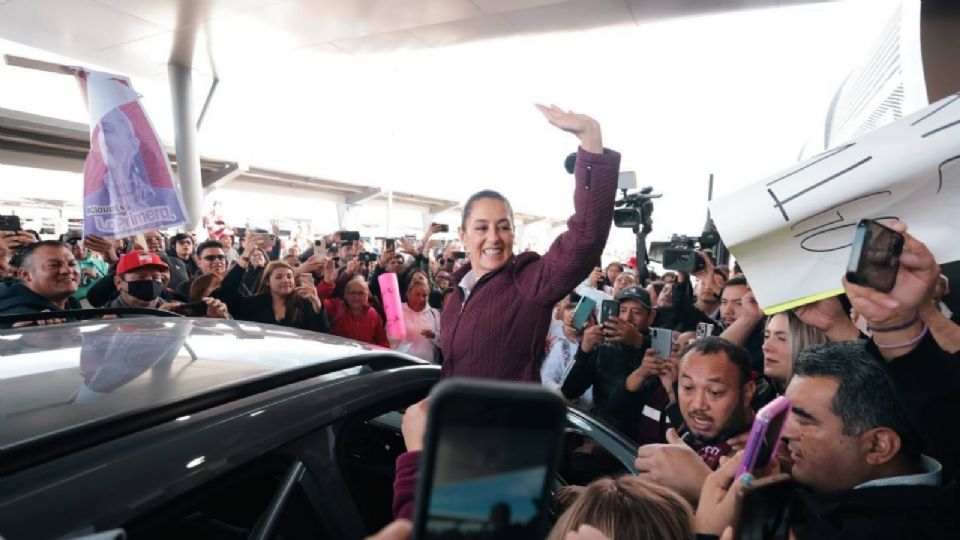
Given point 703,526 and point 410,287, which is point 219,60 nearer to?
point 410,287

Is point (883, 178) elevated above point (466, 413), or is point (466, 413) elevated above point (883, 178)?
point (883, 178)

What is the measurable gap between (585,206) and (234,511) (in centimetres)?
129

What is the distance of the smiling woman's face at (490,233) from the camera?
6.25 feet

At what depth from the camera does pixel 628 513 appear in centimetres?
94

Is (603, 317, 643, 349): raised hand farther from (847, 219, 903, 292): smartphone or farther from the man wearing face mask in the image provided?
A: the man wearing face mask

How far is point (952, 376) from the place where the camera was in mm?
1115

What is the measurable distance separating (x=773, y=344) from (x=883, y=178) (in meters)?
1.14

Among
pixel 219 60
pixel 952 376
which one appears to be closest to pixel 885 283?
pixel 952 376

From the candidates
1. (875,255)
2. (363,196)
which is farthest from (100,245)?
(363,196)

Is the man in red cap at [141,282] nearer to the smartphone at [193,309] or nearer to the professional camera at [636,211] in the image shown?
the smartphone at [193,309]

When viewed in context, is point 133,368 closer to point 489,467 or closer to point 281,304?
point 489,467

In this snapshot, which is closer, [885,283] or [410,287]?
[885,283]

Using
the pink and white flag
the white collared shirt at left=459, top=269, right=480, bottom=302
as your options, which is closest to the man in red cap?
the pink and white flag

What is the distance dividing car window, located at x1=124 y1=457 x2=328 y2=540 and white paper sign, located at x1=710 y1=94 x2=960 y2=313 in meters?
1.26
